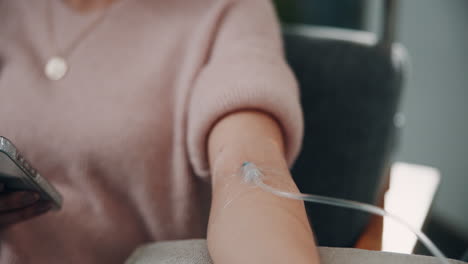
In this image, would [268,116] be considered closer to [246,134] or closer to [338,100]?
[246,134]

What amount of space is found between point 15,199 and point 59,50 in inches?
10.6

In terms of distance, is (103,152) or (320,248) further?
(103,152)

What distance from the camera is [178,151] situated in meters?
0.55

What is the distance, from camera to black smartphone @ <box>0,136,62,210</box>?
366mm

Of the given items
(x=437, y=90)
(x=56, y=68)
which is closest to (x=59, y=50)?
(x=56, y=68)

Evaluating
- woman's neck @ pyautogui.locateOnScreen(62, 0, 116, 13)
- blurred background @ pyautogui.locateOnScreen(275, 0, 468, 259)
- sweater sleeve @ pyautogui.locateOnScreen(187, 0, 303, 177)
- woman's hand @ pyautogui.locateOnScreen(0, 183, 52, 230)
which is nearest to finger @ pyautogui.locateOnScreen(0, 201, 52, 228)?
woman's hand @ pyautogui.locateOnScreen(0, 183, 52, 230)

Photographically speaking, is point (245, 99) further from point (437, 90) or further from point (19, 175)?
point (437, 90)

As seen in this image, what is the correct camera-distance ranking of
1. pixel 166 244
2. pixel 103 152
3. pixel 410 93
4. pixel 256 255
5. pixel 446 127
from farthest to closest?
pixel 410 93 < pixel 446 127 < pixel 103 152 < pixel 166 244 < pixel 256 255

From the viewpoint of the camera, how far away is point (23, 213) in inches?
17.5

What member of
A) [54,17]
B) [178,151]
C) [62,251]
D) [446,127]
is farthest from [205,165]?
[446,127]

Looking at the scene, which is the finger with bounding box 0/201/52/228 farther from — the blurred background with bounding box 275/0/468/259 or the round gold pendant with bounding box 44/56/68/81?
the blurred background with bounding box 275/0/468/259

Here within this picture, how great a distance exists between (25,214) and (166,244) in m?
0.16

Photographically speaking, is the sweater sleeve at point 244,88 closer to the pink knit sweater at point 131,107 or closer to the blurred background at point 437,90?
the pink knit sweater at point 131,107

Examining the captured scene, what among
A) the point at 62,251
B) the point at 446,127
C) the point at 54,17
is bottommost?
the point at 446,127
